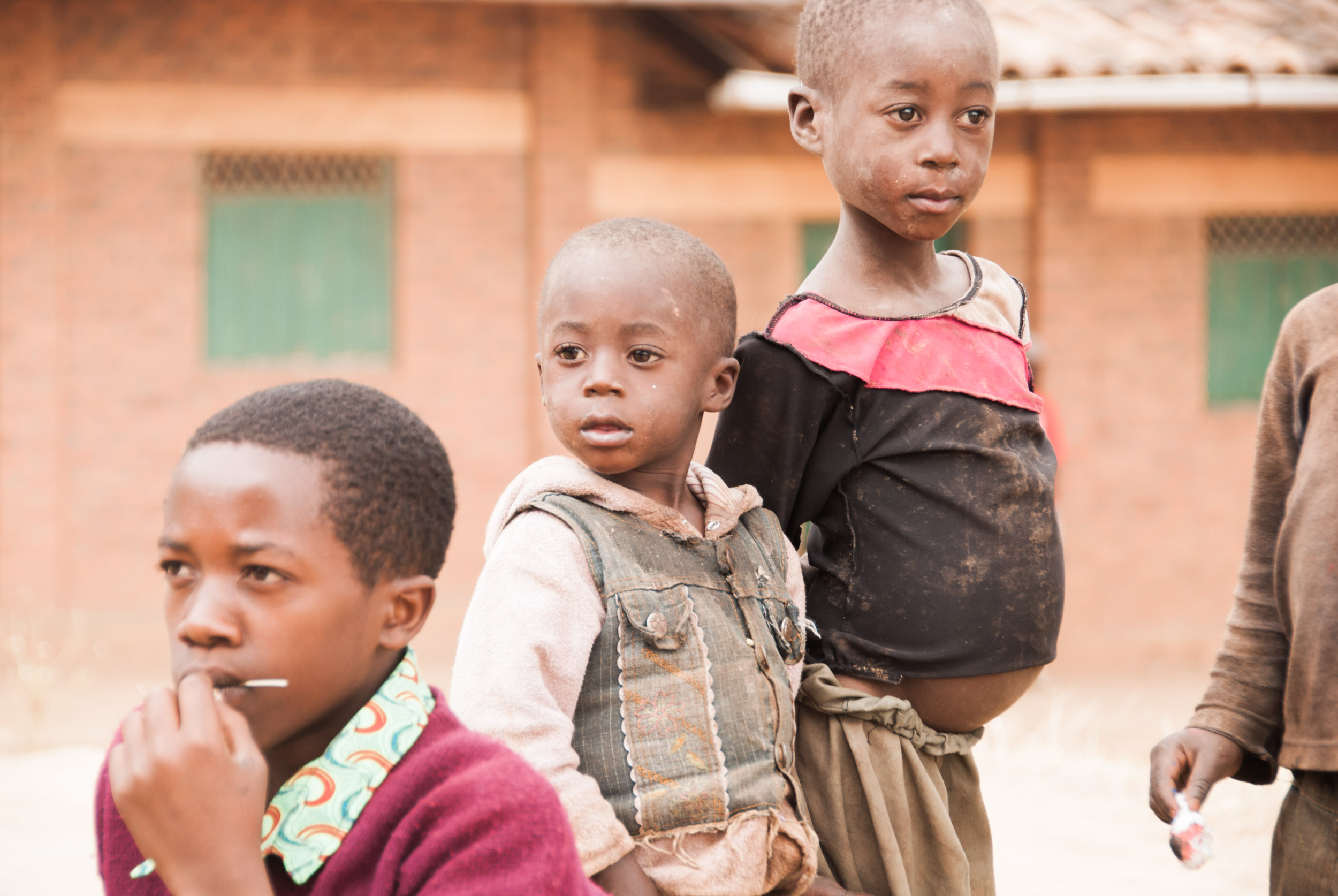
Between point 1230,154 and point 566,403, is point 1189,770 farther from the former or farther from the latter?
point 1230,154

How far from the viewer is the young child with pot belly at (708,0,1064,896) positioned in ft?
6.08

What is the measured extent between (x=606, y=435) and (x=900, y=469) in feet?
1.46

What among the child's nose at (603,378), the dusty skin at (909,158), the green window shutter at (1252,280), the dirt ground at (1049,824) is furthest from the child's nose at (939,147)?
the green window shutter at (1252,280)

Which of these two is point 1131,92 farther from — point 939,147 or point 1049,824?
point 939,147

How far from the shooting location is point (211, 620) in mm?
1223

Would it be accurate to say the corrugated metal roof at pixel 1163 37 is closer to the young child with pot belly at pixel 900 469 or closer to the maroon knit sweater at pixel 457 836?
the young child with pot belly at pixel 900 469

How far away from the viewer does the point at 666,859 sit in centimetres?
162

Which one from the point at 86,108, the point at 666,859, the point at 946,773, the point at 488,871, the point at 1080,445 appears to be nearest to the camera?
the point at 488,871

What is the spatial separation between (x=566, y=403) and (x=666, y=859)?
59 centimetres

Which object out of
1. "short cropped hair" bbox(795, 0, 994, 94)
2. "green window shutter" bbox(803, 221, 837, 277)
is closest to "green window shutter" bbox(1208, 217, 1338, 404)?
"green window shutter" bbox(803, 221, 837, 277)

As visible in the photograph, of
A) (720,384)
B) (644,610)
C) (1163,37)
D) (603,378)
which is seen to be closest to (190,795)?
(644,610)

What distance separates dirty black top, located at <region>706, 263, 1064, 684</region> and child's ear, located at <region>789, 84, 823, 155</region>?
0.24 m

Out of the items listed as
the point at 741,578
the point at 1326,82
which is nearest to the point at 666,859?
the point at 741,578

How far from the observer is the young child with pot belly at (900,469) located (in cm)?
185
